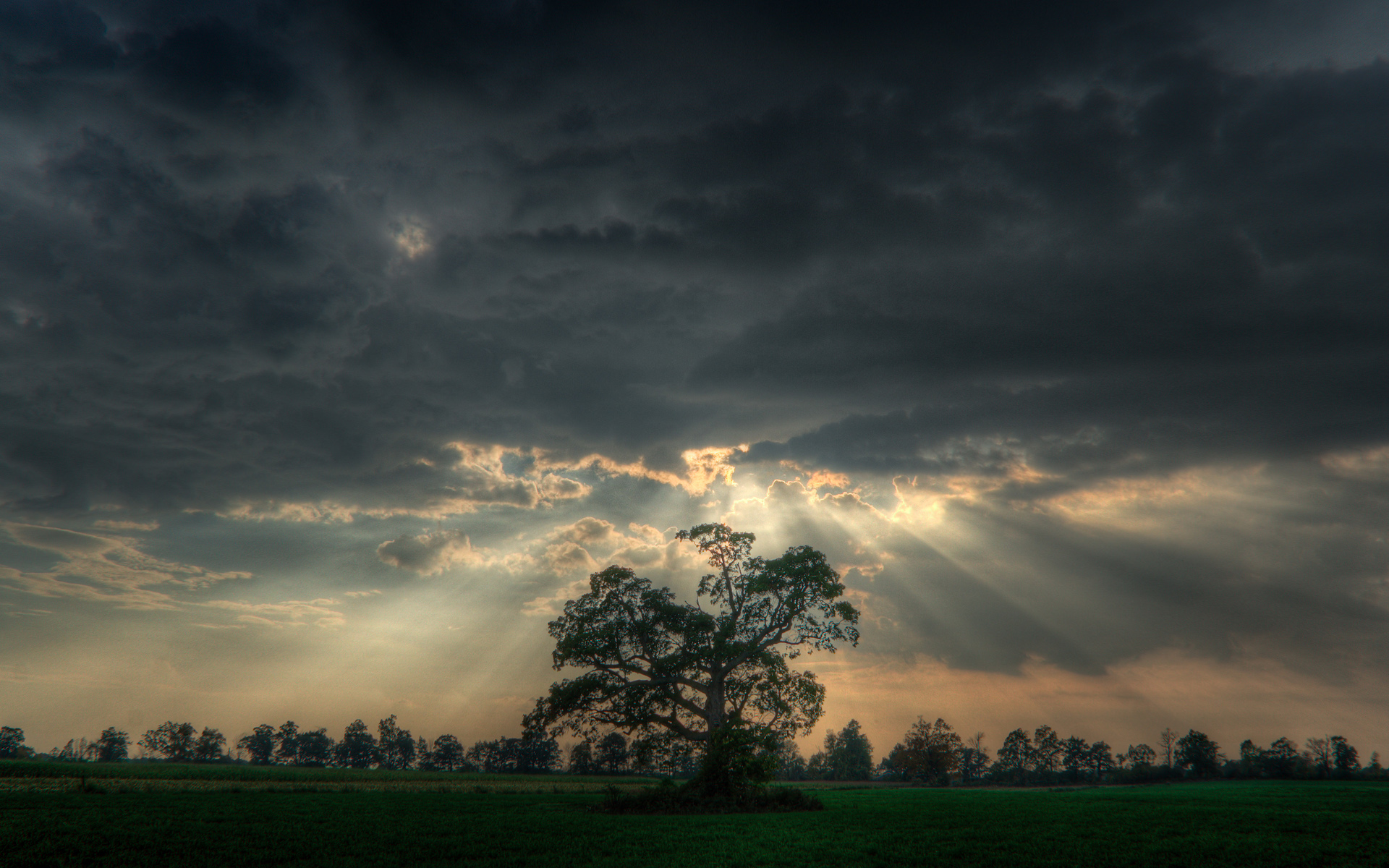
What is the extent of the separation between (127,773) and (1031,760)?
602 ft

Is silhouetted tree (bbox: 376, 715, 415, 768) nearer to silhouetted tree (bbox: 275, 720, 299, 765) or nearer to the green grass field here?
silhouetted tree (bbox: 275, 720, 299, 765)

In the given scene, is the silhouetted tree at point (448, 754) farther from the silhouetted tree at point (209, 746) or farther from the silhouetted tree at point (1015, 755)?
the silhouetted tree at point (1015, 755)

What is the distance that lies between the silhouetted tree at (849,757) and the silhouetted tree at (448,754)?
338 ft

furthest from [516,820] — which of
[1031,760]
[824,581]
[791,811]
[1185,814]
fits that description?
[1031,760]

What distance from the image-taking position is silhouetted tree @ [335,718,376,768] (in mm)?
176375

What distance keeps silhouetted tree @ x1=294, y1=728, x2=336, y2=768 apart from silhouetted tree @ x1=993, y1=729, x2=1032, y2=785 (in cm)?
18174

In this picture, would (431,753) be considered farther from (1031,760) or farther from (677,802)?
(677,802)

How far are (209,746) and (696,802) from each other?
196m

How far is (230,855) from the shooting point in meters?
18.6

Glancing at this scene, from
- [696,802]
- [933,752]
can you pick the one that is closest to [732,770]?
[696,802]

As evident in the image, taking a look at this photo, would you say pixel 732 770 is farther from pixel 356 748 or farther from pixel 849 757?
pixel 356 748

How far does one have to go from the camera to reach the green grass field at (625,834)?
19109 mm

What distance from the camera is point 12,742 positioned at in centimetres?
14375

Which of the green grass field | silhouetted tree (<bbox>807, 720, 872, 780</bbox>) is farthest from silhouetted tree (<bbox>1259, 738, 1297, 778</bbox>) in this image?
the green grass field
